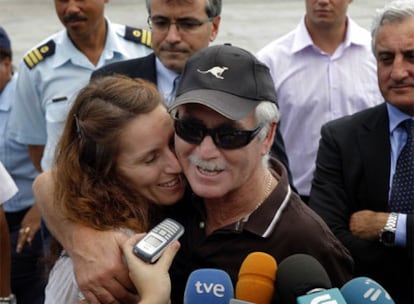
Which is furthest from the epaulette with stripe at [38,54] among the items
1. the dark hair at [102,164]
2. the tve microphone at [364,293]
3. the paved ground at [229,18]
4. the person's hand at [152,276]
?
the paved ground at [229,18]

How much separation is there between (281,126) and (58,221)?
6.25 ft

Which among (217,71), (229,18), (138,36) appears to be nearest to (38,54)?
(138,36)

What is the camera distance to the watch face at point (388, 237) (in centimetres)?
306

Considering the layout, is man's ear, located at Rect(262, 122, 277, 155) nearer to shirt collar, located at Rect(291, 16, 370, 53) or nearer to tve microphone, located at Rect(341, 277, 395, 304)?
tve microphone, located at Rect(341, 277, 395, 304)

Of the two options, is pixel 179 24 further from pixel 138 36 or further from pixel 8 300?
pixel 8 300

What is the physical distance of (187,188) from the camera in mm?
2719

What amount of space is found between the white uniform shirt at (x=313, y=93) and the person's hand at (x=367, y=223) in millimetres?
1077

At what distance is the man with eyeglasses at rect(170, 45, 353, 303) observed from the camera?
238 centimetres

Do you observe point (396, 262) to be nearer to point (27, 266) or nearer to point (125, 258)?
point (125, 258)

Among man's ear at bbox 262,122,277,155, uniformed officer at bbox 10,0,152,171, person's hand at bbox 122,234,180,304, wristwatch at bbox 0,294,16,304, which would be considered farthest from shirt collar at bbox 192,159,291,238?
uniformed officer at bbox 10,0,152,171

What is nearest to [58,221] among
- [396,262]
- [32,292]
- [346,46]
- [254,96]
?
[254,96]

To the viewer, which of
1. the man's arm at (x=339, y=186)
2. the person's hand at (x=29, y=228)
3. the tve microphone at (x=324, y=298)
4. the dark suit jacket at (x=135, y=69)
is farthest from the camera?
the person's hand at (x=29, y=228)

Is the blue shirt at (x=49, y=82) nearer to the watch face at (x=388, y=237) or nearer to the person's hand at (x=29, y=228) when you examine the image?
the person's hand at (x=29, y=228)

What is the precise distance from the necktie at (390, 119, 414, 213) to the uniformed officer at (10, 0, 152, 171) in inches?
75.9
